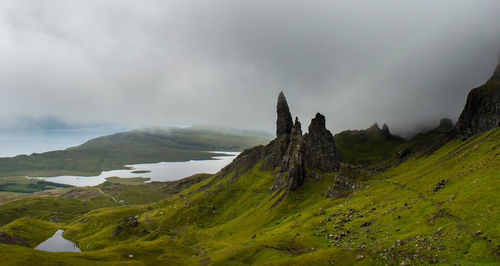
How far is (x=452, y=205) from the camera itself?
186ft

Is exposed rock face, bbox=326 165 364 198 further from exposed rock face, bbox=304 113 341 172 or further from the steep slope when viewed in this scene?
exposed rock face, bbox=304 113 341 172

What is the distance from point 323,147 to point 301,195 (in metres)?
58.2

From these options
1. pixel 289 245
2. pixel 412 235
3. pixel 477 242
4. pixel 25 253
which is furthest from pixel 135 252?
pixel 477 242

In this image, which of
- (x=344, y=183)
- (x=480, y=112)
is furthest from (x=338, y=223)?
(x=480, y=112)

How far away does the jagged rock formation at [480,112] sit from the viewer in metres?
141

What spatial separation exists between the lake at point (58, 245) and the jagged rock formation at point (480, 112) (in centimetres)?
24431

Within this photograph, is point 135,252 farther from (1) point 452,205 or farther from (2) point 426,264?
(1) point 452,205

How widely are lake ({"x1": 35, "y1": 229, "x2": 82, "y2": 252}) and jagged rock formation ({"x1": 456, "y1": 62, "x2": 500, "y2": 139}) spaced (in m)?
244

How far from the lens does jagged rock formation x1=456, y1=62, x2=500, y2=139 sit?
462 feet

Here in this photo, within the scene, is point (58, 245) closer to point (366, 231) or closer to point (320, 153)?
point (320, 153)

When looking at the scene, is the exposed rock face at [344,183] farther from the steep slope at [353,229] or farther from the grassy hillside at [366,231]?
the grassy hillside at [366,231]

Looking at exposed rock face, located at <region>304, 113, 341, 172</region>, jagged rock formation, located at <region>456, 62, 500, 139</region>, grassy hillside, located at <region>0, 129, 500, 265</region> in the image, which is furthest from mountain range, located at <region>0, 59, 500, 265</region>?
exposed rock face, located at <region>304, 113, 341, 172</region>

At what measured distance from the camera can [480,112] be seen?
488ft

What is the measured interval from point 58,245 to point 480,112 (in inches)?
10778
